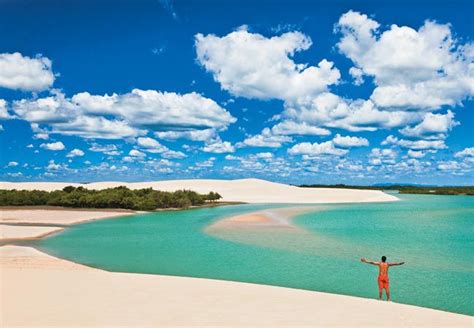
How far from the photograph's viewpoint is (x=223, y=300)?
15219 mm

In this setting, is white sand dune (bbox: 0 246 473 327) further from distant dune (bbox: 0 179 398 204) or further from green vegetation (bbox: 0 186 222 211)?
distant dune (bbox: 0 179 398 204)

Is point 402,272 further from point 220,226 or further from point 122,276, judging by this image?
point 220,226

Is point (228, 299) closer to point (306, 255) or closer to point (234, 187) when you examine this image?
point (306, 255)

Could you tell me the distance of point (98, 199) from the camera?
219 feet

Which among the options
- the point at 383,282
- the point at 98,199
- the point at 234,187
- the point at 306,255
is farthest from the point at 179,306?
the point at 234,187

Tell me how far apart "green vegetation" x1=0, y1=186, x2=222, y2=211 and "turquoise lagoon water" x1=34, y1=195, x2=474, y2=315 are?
23.2 meters

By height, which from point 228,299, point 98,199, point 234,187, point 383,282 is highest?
point 234,187

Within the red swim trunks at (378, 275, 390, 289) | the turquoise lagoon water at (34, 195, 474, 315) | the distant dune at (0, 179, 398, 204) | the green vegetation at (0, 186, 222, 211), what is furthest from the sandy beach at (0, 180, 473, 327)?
the distant dune at (0, 179, 398, 204)

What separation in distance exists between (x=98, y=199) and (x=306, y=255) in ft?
153

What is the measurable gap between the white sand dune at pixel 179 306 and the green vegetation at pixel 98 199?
1920 inches

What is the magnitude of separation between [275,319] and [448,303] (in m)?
7.83

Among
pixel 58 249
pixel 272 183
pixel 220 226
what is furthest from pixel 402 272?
pixel 272 183

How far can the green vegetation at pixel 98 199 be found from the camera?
66.9 meters

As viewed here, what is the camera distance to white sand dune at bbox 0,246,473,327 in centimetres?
1273
